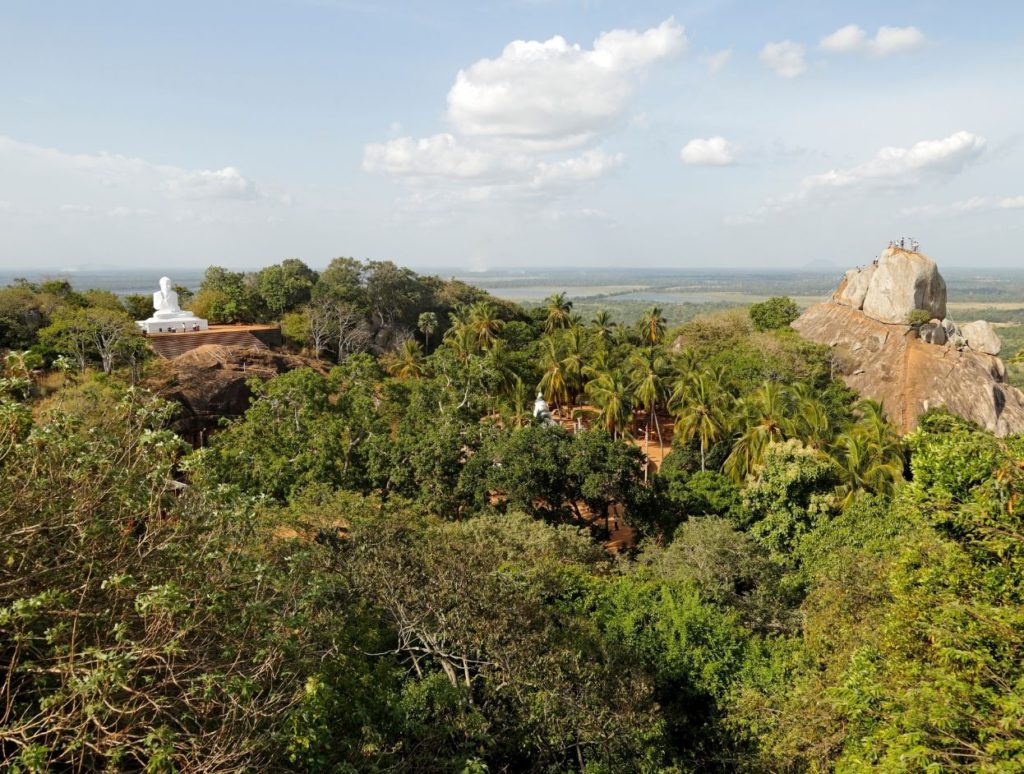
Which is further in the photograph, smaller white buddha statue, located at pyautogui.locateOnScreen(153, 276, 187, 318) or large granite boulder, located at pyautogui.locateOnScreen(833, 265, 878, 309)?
large granite boulder, located at pyautogui.locateOnScreen(833, 265, 878, 309)

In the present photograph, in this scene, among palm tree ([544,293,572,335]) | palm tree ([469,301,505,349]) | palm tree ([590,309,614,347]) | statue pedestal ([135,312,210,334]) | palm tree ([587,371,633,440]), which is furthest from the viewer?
palm tree ([544,293,572,335])

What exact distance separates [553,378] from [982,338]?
26.0 meters

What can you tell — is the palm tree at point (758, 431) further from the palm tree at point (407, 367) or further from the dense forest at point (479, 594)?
the palm tree at point (407, 367)

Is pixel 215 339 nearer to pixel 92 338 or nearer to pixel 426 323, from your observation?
pixel 92 338

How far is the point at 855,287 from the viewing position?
132ft

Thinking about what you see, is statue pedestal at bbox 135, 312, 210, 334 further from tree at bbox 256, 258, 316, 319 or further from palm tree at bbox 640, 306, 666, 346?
palm tree at bbox 640, 306, 666, 346

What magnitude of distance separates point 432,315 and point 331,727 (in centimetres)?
3778

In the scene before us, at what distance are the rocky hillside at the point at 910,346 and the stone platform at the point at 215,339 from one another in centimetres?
3342

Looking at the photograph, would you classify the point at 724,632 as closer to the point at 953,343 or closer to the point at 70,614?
the point at 70,614

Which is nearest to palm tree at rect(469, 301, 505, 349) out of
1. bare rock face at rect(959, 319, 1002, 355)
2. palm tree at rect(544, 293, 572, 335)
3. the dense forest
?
palm tree at rect(544, 293, 572, 335)

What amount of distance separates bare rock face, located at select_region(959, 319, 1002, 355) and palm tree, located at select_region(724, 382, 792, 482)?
21129 millimetres

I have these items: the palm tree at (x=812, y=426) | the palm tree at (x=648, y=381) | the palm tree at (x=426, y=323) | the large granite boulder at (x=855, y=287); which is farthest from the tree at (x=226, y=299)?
the large granite boulder at (x=855, y=287)

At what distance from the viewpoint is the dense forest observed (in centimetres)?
540

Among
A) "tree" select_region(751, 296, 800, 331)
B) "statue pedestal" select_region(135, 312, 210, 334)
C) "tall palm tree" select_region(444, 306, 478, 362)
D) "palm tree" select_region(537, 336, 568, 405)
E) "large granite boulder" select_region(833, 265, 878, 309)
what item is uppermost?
"large granite boulder" select_region(833, 265, 878, 309)
